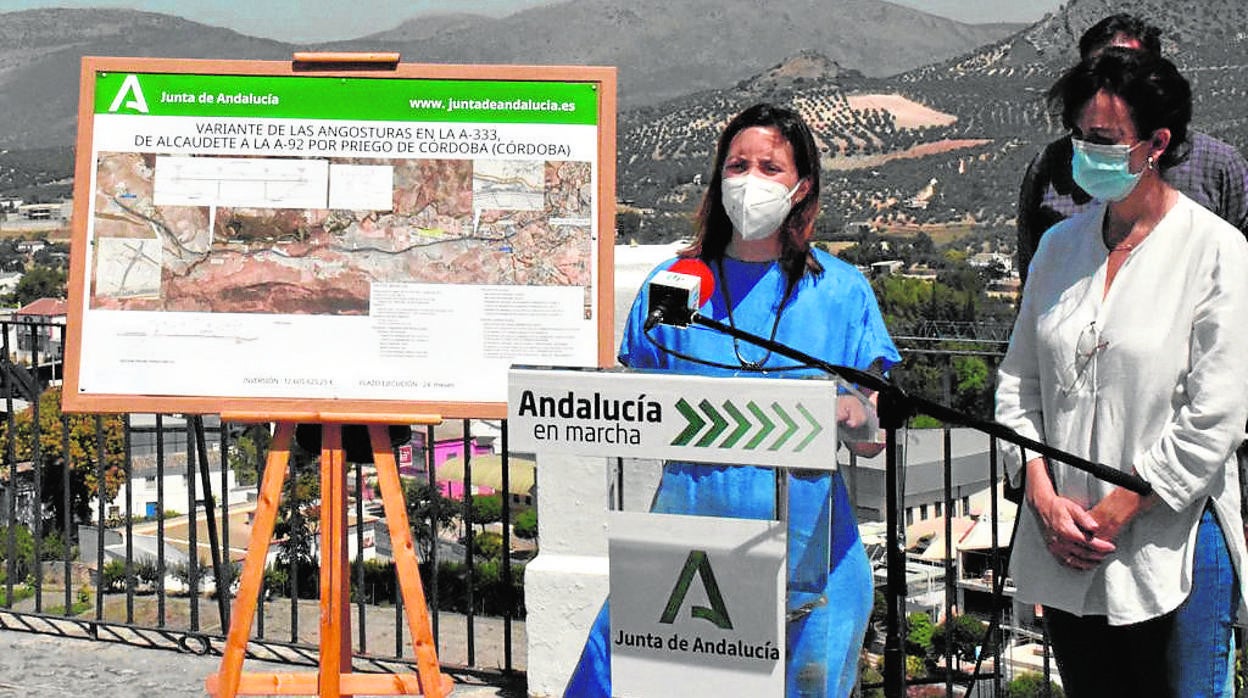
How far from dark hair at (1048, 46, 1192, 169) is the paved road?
2.84m

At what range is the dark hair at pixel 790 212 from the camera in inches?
113

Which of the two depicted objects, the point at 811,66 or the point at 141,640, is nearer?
the point at 141,640

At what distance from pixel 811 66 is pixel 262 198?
184408mm

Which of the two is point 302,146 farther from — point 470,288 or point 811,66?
point 811,66

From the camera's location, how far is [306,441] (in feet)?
12.6

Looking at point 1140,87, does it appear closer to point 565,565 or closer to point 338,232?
point 338,232

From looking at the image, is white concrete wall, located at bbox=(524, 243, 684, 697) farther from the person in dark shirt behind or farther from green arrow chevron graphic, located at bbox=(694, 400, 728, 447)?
green arrow chevron graphic, located at bbox=(694, 400, 728, 447)

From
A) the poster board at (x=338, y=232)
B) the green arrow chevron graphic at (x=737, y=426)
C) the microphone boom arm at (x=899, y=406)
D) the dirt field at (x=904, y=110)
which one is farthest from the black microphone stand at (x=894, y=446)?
the dirt field at (x=904, y=110)

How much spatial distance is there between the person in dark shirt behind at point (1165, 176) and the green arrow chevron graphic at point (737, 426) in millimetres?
1182

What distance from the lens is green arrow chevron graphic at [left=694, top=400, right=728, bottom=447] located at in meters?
2.19

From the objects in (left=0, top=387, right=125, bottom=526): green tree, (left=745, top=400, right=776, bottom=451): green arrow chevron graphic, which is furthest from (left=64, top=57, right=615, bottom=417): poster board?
(left=0, top=387, right=125, bottom=526): green tree

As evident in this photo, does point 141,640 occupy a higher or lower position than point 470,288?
lower

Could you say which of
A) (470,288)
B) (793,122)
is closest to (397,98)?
(470,288)

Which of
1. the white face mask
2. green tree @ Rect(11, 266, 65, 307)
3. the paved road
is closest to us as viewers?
the white face mask
